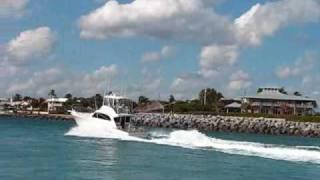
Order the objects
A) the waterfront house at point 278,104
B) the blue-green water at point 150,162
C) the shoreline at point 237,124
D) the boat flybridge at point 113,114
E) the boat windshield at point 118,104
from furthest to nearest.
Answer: the waterfront house at point 278,104, the shoreline at point 237,124, the boat windshield at point 118,104, the boat flybridge at point 113,114, the blue-green water at point 150,162

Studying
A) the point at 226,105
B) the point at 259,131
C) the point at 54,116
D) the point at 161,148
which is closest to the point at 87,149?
the point at 161,148

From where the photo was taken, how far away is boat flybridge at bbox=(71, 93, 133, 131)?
234 feet

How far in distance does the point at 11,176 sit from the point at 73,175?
3611 millimetres

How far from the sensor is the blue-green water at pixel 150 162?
130 ft

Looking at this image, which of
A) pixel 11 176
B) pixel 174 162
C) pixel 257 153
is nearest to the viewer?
pixel 11 176

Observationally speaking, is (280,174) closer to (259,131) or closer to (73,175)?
(73,175)

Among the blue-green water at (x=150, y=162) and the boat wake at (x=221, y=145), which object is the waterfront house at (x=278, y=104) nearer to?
the boat wake at (x=221, y=145)

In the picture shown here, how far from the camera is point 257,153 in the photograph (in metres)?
53.4

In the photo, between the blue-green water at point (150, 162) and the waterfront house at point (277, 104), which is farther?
the waterfront house at point (277, 104)

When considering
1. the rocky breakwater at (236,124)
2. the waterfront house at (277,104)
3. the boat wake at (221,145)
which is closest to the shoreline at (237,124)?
the rocky breakwater at (236,124)

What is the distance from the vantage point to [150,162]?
153ft

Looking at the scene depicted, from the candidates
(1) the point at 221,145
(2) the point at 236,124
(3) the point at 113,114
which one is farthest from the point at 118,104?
(2) the point at 236,124

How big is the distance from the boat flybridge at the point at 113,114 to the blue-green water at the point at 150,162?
7.81 m

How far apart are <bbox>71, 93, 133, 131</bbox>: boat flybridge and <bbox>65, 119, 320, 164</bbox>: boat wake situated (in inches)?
26.3
